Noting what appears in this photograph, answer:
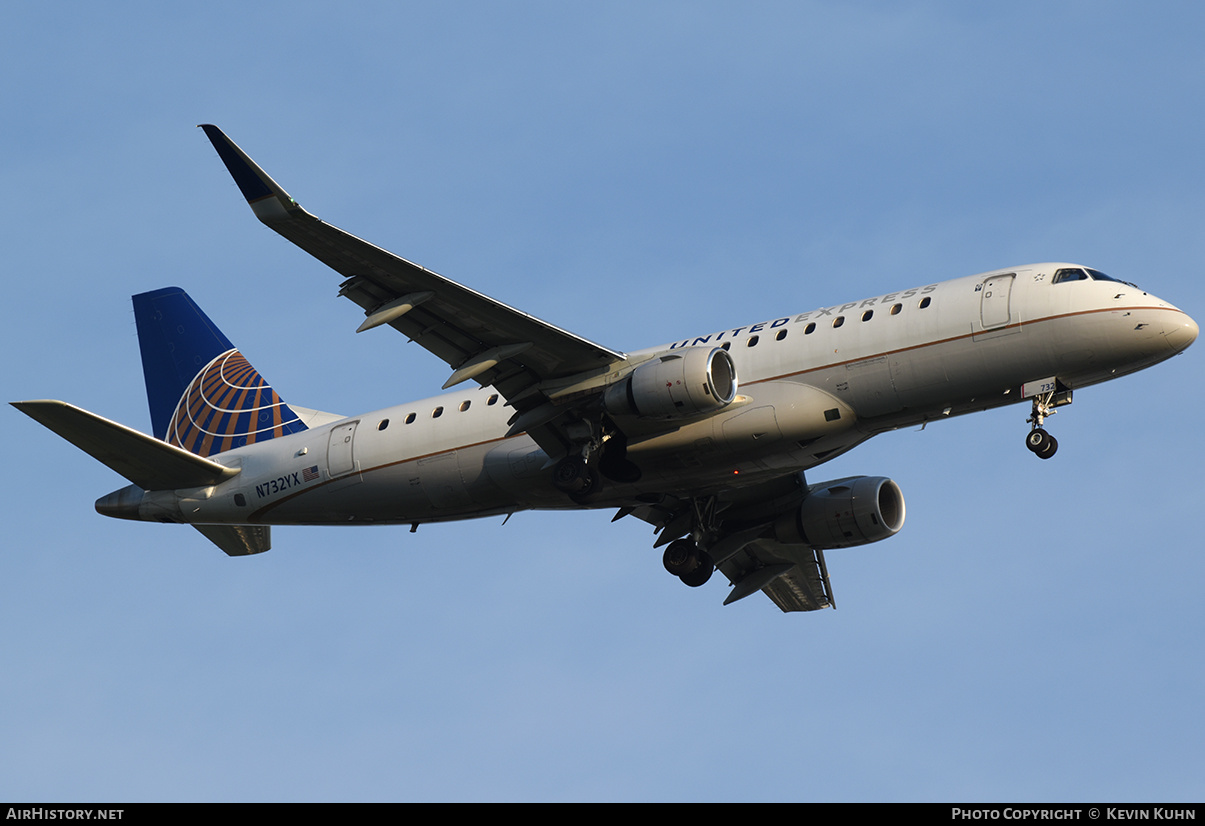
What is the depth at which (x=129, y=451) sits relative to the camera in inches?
1276

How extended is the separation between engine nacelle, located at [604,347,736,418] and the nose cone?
886 centimetres

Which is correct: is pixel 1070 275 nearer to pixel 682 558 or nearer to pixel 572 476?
pixel 572 476

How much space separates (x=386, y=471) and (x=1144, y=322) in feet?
56.3

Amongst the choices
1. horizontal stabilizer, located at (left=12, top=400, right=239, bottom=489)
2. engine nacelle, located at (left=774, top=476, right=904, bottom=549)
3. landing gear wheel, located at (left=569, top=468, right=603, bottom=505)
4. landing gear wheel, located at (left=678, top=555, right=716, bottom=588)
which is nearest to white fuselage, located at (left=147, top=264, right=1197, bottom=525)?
landing gear wheel, located at (left=569, top=468, right=603, bottom=505)

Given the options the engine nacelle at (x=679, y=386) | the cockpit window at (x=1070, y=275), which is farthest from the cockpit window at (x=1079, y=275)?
the engine nacelle at (x=679, y=386)

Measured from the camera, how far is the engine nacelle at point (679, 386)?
28.1 m

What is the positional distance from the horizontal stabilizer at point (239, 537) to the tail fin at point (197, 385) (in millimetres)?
2265

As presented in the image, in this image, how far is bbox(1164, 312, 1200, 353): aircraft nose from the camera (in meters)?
27.4

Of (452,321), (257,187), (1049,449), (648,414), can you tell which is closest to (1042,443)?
(1049,449)

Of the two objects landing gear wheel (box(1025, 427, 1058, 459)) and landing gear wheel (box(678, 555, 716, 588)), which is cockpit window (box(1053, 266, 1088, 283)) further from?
landing gear wheel (box(678, 555, 716, 588))

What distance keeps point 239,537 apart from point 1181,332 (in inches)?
925

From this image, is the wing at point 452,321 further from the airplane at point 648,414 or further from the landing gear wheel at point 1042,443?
the landing gear wheel at point 1042,443

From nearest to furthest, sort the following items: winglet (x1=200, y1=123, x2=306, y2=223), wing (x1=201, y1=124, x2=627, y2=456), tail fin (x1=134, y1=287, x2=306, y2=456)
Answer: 1. winglet (x1=200, y1=123, x2=306, y2=223)
2. wing (x1=201, y1=124, x2=627, y2=456)
3. tail fin (x1=134, y1=287, x2=306, y2=456)

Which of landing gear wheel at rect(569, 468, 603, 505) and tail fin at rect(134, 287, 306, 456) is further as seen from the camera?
tail fin at rect(134, 287, 306, 456)
